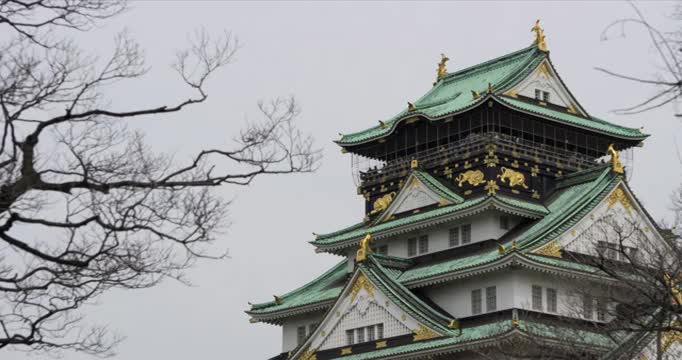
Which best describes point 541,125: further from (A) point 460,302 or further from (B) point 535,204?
(A) point 460,302

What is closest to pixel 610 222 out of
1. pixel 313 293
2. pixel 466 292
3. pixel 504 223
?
pixel 504 223

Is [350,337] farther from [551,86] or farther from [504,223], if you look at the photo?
[551,86]

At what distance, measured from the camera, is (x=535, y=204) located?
69.0 metres

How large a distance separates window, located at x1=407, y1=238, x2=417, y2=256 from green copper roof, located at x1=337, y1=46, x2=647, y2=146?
251 inches

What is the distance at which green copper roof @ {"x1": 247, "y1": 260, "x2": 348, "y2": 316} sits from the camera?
2886 inches

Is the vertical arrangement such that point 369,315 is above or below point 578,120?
below

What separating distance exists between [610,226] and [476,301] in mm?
7300

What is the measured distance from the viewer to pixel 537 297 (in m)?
64.9

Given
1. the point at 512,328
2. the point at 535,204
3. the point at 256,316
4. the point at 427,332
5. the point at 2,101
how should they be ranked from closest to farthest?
the point at 2,101, the point at 512,328, the point at 427,332, the point at 535,204, the point at 256,316

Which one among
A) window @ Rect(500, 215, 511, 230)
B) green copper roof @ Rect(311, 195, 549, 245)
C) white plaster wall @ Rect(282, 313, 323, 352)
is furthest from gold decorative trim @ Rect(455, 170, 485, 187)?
white plaster wall @ Rect(282, 313, 323, 352)

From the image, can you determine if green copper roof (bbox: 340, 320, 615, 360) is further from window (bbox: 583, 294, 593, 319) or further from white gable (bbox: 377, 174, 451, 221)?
white gable (bbox: 377, 174, 451, 221)

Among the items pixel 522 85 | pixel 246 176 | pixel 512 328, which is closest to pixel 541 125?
pixel 522 85

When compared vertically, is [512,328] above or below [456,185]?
below

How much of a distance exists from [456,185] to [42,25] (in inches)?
1779
